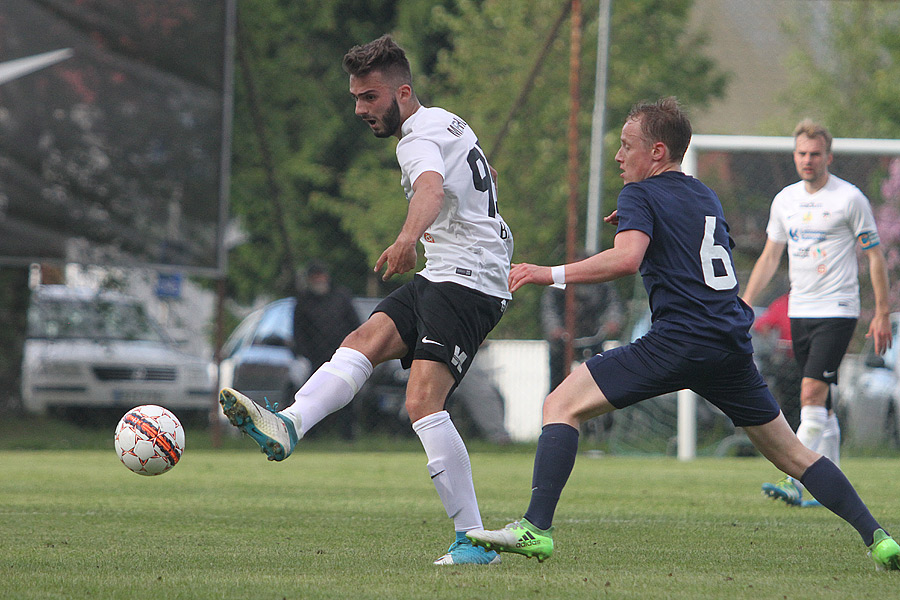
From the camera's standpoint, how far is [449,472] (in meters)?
4.70

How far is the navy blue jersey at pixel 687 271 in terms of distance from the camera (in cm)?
443

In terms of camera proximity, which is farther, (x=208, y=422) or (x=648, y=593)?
(x=208, y=422)

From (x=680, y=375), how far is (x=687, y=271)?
388 mm

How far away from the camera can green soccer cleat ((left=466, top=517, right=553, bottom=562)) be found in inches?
170

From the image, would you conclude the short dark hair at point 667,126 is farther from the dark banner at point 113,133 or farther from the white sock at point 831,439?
the dark banner at point 113,133

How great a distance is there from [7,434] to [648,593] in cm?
1042

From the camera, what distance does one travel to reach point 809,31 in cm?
2964

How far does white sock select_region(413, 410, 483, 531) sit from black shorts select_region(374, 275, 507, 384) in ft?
0.71

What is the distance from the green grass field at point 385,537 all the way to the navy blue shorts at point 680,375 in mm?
633

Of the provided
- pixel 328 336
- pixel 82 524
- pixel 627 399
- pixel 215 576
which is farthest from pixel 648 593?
pixel 328 336

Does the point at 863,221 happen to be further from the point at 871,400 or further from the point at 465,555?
the point at 871,400

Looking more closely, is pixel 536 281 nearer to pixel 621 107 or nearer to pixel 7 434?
pixel 7 434

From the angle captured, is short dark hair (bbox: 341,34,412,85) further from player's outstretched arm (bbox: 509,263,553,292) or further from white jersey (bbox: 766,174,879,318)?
white jersey (bbox: 766,174,879,318)

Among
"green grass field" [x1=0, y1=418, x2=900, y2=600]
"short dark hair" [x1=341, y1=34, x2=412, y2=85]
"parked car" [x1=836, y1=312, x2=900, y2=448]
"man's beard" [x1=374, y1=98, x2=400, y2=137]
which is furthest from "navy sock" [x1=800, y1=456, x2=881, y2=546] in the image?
"parked car" [x1=836, y1=312, x2=900, y2=448]
